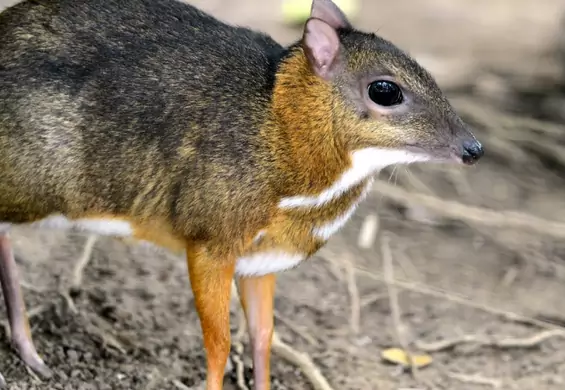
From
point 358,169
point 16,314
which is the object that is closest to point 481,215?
point 358,169

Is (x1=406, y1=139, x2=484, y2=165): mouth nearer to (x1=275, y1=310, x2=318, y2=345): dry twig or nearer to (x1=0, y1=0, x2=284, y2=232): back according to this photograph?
(x1=0, y1=0, x2=284, y2=232): back

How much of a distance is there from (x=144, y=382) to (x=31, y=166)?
958 mm

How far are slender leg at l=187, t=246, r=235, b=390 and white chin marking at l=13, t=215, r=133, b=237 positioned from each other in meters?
0.23

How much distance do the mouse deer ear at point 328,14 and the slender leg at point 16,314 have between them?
133 centimetres

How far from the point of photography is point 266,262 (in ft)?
9.46

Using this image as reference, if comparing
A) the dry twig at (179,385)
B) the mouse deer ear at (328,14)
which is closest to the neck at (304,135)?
the mouse deer ear at (328,14)

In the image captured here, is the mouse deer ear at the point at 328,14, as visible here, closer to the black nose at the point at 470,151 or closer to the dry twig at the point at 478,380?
the black nose at the point at 470,151

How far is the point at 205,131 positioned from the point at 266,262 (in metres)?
0.44

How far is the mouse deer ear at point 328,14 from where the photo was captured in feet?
8.98

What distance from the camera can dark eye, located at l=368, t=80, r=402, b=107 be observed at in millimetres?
2668

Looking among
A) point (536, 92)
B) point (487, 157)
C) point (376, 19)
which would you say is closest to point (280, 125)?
point (487, 157)

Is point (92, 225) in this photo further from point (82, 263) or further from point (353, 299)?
point (353, 299)

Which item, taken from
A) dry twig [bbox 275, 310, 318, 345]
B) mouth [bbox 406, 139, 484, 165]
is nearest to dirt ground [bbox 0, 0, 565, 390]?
dry twig [bbox 275, 310, 318, 345]

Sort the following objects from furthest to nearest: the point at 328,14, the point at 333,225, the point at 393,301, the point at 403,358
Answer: the point at 393,301 → the point at 403,358 → the point at 333,225 → the point at 328,14
